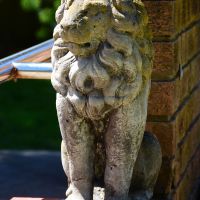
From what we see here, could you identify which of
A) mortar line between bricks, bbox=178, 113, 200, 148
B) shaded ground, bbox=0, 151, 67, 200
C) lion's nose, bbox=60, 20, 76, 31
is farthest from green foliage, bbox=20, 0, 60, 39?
lion's nose, bbox=60, 20, 76, 31

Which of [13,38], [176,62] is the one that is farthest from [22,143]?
[13,38]

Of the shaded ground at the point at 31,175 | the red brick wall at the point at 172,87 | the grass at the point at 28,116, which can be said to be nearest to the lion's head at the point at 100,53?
the red brick wall at the point at 172,87

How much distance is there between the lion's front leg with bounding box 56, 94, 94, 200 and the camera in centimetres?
324

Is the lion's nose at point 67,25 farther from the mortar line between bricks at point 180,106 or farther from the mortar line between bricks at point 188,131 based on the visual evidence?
the mortar line between bricks at point 188,131

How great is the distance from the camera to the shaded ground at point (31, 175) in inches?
200

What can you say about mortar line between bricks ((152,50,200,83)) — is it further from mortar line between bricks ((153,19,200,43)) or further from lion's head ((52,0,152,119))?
lion's head ((52,0,152,119))

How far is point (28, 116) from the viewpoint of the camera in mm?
9086

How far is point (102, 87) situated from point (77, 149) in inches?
13.5

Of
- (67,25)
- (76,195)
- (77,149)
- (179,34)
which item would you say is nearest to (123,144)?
(77,149)

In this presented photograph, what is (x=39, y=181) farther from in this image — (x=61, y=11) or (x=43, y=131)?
(x=43, y=131)

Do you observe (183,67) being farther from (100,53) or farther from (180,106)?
(100,53)

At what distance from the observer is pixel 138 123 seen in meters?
3.27

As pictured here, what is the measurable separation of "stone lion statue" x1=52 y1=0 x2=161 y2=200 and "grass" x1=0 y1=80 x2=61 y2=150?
13.2 ft

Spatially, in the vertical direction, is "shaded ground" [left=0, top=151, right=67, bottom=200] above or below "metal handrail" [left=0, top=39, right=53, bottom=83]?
below
